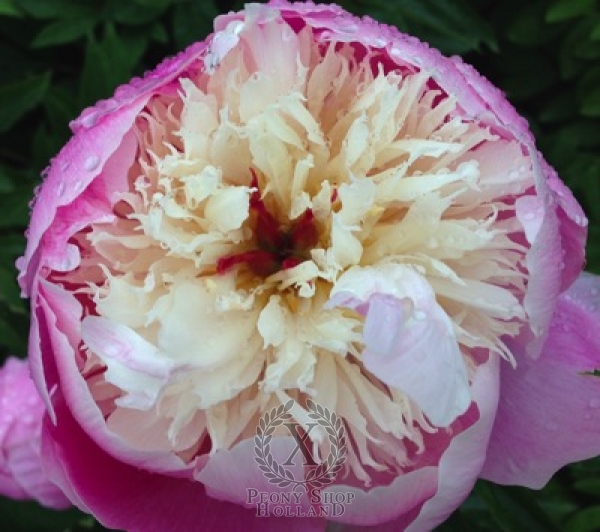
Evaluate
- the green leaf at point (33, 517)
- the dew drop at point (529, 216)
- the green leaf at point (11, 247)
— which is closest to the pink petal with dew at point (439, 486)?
the dew drop at point (529, 216)

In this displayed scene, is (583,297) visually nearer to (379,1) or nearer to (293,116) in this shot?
(293,116)

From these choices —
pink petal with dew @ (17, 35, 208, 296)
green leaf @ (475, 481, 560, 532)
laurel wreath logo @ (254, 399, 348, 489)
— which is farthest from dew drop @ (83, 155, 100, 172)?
green leaf @ (475, 481, 560, 532)

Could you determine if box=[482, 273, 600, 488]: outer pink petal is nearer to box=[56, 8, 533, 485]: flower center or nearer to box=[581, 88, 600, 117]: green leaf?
box=[56, 8, 533, 485]: flower center

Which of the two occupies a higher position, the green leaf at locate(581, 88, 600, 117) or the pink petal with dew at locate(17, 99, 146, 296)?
the pink petal with dew at locate(17, 99, 146, 296)

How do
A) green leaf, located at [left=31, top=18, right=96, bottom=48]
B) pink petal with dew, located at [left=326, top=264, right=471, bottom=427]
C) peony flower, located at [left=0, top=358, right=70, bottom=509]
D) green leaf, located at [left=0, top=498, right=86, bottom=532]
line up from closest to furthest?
pink petal with dew, located at [left=326, top=264, right=471, bottom=427], peony flower, located at [left=0, top=358, right=70, bottom=509], green leaf, located at [left=0, top=498, right=86, bottom=532], green leaf, located at [left=31, top=18, right=96, bottom=48]

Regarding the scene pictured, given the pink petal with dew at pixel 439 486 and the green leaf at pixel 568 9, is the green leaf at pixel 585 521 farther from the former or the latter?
the green leaf at pixel 568 9

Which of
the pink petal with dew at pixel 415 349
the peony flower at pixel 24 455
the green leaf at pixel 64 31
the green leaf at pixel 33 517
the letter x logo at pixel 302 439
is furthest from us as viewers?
the green leaf at pixel 64 31

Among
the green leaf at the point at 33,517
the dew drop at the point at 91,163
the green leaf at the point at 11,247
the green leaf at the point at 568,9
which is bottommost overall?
the green leaf at the point at 33,517
